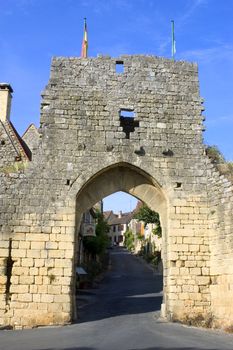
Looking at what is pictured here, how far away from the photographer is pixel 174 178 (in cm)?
1095

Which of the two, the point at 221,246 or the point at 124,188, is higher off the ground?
the point at 124,188

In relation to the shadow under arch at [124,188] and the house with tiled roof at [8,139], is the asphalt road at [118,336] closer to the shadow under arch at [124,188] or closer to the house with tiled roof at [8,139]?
the shadow under arch at [124,188]

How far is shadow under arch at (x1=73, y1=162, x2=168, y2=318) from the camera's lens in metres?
11.2

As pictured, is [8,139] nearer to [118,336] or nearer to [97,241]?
[118,336]

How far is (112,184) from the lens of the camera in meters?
11.6

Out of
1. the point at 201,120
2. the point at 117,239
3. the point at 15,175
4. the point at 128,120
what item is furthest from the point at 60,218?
the point at 117,239

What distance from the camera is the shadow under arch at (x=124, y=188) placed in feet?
36.8

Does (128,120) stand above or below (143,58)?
below

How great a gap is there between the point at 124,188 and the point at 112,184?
379 mm

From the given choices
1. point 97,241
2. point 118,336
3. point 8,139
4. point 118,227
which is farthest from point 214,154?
point 118,227

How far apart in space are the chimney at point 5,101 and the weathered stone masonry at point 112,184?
960 centimetres

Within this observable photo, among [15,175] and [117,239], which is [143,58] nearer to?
[15,175]

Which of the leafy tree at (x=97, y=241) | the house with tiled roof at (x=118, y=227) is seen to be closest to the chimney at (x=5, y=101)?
the leafy tree at (x=97, y=241)

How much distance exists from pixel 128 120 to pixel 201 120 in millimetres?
2068
